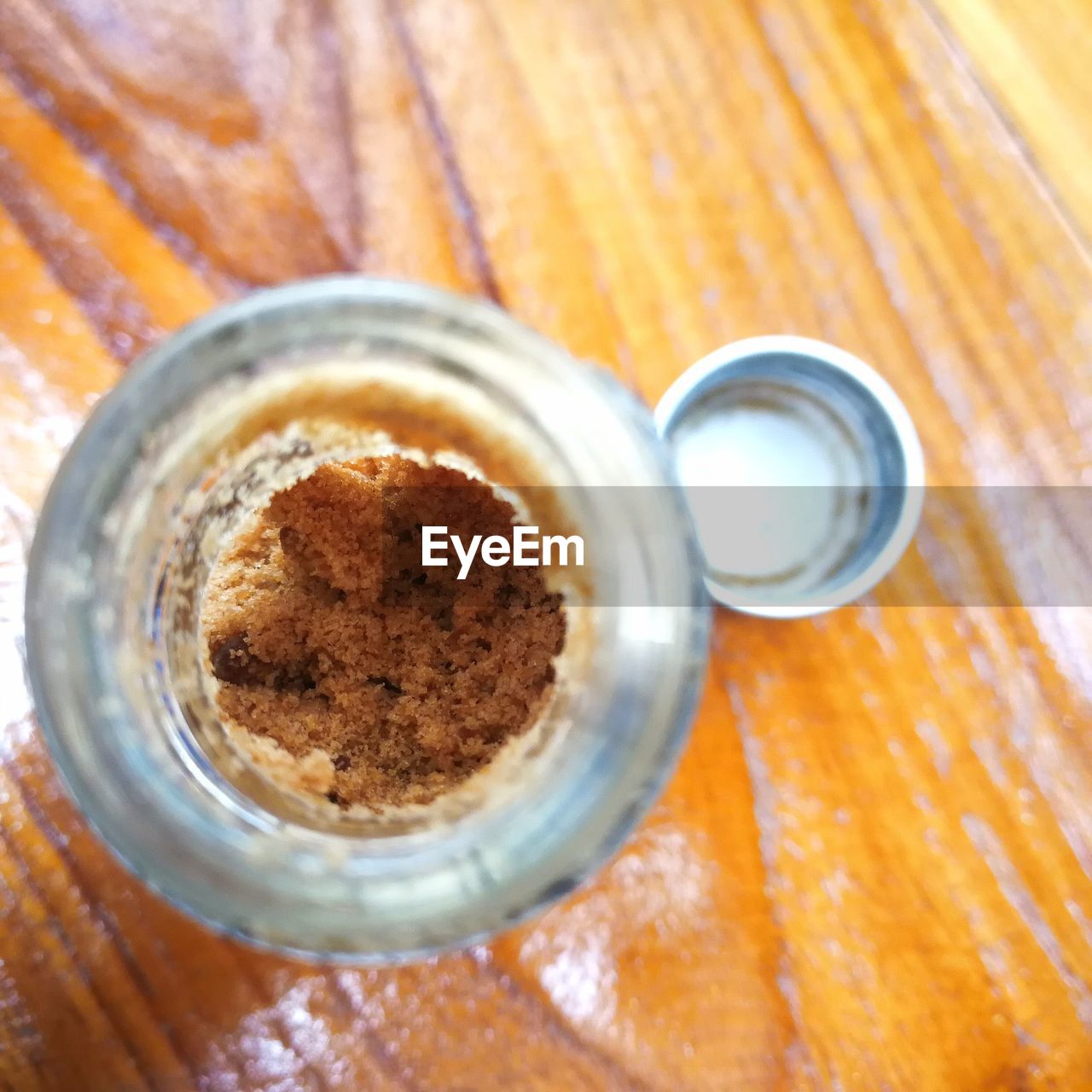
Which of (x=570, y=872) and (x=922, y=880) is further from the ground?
(x=570, y=872)

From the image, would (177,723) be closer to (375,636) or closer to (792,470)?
(375,636)

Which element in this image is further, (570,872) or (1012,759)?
(1012,759)

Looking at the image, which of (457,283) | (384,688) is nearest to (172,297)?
(457,283)

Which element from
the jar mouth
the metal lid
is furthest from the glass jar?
the metal lid

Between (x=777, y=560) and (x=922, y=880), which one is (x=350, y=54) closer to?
(x=777, y=560)

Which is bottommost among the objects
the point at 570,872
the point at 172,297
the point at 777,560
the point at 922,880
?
the point at 922,880

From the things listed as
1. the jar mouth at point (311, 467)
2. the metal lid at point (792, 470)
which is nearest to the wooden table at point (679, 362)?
the metal lid at point (792, 470)

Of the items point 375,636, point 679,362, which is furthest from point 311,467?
point 679,362
